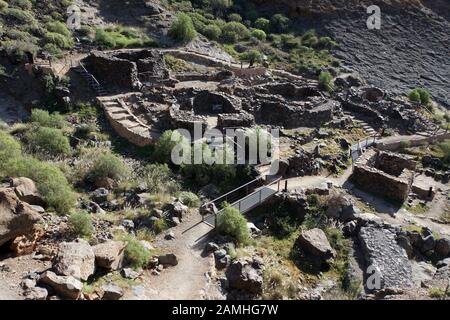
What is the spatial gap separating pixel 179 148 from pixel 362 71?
25.1 metres

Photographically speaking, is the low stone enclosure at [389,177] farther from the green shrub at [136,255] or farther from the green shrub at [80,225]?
the green shrub at [80,225]

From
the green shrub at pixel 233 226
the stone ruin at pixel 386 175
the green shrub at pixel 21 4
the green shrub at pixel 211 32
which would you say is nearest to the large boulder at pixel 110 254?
the green shrub at pixel 233 226

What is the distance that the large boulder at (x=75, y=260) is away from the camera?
393 inches

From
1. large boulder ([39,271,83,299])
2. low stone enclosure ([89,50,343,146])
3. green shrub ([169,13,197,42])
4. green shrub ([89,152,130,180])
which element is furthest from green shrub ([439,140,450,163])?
large boulder ([39,271,83,299])

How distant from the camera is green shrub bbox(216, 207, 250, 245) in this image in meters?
13.5

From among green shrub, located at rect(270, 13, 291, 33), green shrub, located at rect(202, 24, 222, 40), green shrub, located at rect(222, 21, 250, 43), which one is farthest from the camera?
green shrub, located at rect(270, 13, 291, 33)

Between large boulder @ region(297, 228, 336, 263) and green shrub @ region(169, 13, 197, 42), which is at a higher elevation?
green shrub @ region(169, 13, 197, 42)

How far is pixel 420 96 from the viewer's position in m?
33.7

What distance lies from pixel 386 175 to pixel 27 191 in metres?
13.9

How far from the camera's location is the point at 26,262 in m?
10.6

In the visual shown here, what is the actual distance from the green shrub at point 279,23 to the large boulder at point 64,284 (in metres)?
35.3

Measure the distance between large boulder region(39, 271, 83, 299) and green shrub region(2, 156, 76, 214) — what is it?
12.2ft

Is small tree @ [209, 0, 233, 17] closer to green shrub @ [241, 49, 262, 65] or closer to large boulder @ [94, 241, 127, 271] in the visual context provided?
green shrub @ [241, 49, 262, 65]

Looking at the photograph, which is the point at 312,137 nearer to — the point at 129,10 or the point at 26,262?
the point at 26,262
